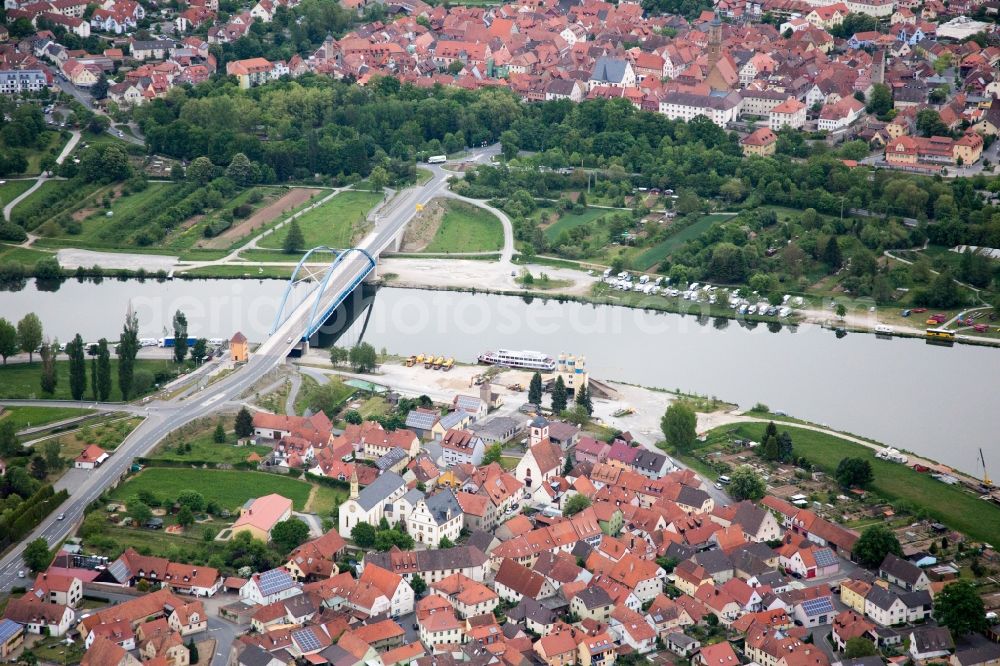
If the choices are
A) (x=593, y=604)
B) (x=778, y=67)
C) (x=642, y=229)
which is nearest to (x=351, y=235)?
(x=642, y=229)

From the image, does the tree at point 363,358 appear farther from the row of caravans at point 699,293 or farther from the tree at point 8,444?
the row of caravans at point 699,293

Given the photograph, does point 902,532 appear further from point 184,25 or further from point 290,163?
point 184,25

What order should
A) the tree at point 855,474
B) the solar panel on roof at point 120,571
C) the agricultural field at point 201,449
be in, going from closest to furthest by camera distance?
the solar panel on roof at point 120,571, the tree at point 855,474, the agricultural field at point 201,449

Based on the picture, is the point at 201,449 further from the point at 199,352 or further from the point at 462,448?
the point at 199,352

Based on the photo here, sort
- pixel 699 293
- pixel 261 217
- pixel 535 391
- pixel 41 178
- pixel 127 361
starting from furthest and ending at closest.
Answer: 1. pixel 41 178
2. pixel 261 217
3. pixel 699 293
4. pixel 127 361
5. pixel 535 391

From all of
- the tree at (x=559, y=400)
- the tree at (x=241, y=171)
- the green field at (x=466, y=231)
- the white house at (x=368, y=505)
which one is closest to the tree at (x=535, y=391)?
the tree at (x=559, y=400)

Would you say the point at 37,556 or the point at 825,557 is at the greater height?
the point at 825,557

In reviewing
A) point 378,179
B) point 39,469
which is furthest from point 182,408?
point 378,179
